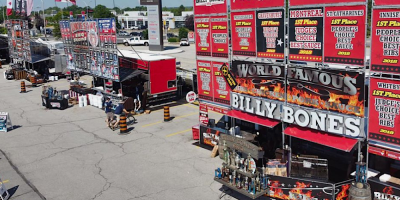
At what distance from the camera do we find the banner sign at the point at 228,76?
597 inches

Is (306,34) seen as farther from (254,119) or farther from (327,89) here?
(254,119)

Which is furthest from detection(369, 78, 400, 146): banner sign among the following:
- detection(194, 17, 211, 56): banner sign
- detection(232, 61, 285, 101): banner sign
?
detection(194, 17, 211, 56): banner sign

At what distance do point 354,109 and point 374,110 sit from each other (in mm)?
596

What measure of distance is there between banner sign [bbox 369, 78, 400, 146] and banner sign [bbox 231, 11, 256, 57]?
16.3 feet

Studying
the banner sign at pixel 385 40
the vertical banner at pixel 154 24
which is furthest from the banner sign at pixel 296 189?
the vertical banner at pixel 154 24

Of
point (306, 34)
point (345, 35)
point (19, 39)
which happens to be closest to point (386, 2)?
point (345, 35)

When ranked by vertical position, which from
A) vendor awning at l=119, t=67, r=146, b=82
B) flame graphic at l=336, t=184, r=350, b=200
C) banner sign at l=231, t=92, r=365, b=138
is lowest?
flame graphic at l=336, t=184, r=350, b=200

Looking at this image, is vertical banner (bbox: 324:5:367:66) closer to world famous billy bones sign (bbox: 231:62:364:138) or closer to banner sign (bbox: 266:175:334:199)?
world famous billy bones sign (bbox: 231:62:364:138)

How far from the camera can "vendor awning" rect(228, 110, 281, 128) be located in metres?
13.8

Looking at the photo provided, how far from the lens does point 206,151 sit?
665 inches

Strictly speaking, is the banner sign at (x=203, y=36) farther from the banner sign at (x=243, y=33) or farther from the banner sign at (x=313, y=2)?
the banner sign at (x=313, y=2)

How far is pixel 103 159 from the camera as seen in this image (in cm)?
1650

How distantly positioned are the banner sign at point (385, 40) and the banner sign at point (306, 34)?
1.75m

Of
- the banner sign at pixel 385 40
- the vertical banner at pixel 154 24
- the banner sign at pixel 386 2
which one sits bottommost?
the banner sign at pixel 385 40
